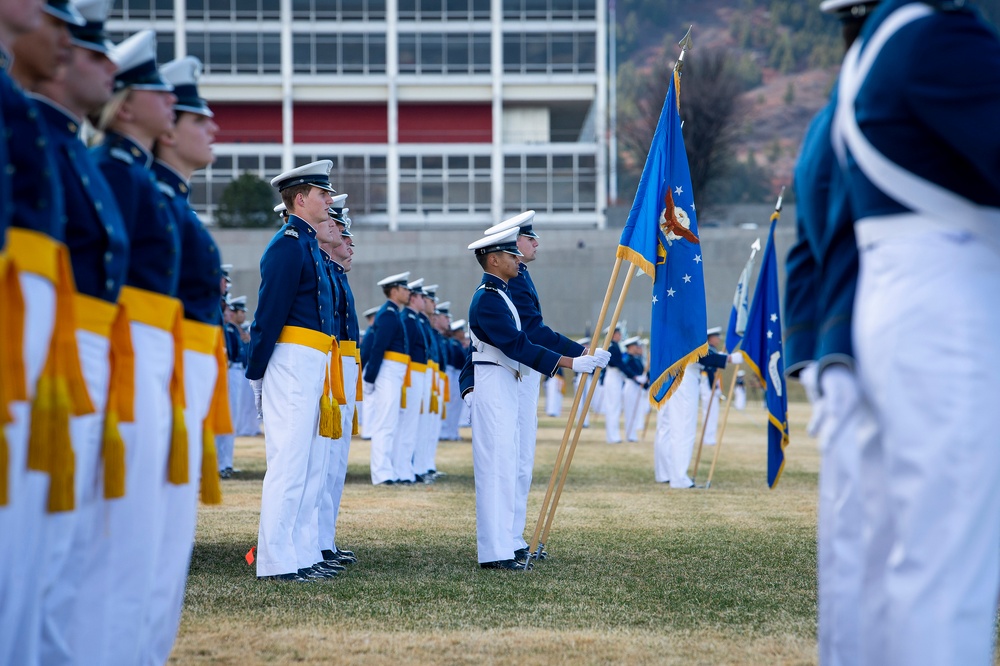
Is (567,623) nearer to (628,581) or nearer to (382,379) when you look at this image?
(628,581)

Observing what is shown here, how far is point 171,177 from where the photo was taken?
491 centimetres

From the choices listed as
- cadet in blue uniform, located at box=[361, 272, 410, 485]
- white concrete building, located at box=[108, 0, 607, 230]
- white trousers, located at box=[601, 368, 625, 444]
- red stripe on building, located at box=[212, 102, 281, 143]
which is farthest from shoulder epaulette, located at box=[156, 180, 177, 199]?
red stripe on building, located at box=[212, 102, 281, 143]

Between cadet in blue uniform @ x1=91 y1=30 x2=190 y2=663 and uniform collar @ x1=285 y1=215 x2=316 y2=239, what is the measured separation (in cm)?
311

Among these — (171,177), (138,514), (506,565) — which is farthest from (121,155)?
(506,565)

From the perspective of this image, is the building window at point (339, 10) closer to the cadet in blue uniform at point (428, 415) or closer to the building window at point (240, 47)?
the building window at point (240, 47)

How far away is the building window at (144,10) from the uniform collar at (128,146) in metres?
66.2

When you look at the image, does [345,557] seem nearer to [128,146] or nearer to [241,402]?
[128,146]

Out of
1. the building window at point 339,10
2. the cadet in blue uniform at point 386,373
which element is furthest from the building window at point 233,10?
the cadet in blue uniform at point 386,373

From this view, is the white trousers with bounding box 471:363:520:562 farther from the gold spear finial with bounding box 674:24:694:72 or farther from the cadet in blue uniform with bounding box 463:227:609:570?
the gold spear finial with bounding box 674:24:694:72

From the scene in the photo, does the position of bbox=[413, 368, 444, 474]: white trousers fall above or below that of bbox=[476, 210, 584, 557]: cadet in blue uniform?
below

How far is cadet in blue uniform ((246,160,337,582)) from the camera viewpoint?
745 cm

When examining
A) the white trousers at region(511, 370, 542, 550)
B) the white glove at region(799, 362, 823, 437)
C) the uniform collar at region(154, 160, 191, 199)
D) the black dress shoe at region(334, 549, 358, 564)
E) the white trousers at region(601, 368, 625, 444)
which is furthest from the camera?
the white trousers at region(601, 368, 625, 444)

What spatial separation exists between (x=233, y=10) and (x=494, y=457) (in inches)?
2507

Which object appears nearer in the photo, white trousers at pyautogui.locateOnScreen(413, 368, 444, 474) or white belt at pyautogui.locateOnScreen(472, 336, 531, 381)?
white belt at pyautogui.locateOnScreen(472, 336, 531, 381)
